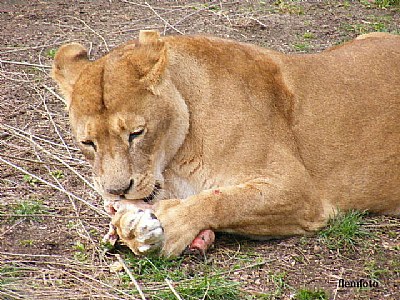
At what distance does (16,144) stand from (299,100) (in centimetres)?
189

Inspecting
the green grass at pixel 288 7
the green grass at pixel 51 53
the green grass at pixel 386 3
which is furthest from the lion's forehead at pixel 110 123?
the green grass at pixel 386 3

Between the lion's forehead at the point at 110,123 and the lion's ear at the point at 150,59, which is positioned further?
the lion's ear at the point at 150,59

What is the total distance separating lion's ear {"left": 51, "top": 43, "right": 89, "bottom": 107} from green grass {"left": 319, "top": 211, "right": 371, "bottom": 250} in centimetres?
141

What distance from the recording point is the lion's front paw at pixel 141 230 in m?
3.72

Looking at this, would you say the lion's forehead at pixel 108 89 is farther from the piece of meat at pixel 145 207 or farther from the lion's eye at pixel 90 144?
the piece of meat at pixel 145 207

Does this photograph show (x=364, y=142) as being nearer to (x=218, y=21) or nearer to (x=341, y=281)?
(x=341, y=281)

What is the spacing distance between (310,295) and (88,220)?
127cm

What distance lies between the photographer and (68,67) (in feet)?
13.9

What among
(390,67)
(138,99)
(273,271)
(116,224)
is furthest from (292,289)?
(390,67)

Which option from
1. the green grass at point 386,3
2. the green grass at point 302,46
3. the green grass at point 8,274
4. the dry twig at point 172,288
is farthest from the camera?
the green grass at point 386,3

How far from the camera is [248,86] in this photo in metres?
4.21

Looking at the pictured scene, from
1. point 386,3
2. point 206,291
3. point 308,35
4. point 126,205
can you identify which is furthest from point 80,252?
point 386,3

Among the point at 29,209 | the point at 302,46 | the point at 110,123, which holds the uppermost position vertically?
the point at 110,123

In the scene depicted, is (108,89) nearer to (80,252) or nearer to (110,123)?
(110,123)
